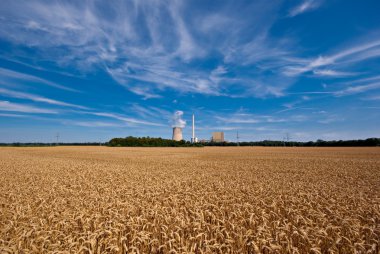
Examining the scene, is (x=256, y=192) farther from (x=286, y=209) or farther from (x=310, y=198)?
Result: (x=286, y=209)

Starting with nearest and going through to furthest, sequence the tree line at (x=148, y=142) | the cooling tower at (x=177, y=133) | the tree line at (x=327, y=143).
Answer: the tree line at (x=327, y=143), the tree line at (x=148, y=142), the cooling tower at (x=177, y=133)

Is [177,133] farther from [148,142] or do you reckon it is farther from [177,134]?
[148,142]

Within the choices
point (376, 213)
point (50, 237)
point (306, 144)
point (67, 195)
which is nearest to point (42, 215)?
point (50, 237)

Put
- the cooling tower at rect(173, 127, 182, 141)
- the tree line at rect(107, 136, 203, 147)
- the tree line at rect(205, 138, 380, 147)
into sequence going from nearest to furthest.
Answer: the tree line at rect(205, 138, 380, 147) → the tree line at rect(107, 136, 203, 147) → the cooling tower at rect(173, 127, 182, 141)

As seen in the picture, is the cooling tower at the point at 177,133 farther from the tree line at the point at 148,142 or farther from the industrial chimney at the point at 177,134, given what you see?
the tree line at the point at 148,142

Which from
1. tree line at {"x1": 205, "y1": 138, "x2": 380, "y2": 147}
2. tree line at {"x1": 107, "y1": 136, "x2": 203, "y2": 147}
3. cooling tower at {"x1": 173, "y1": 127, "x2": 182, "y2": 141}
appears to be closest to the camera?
tree line at {"x1": 205, "y1": 138, "x2": 380, "y2": 147}

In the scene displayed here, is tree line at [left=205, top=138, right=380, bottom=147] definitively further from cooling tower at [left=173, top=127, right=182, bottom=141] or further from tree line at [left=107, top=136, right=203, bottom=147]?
tree line at [left=107, top=136, right=203, bottom=147]

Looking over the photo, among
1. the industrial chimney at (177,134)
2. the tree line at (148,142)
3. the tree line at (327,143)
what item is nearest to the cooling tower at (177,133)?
the industrial chimney at (177,134)

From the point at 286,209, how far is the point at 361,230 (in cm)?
220

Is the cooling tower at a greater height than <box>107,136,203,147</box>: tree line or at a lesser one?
greater

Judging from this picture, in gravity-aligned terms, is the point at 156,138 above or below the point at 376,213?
above

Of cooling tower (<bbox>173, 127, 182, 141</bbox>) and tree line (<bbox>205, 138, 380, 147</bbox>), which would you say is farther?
cooling tower (<bbox>173, 127, 182, 141</bbox>)

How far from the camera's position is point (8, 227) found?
22.0 ft

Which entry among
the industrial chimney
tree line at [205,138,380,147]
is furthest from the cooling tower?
tree line at [205,138,380,147]
